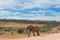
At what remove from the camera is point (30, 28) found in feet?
97.1

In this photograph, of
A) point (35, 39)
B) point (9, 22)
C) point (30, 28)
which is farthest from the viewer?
point (9, 22)

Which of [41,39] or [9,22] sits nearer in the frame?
[41,39]

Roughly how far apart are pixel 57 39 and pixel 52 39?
59cm

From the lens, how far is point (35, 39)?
77.5ft

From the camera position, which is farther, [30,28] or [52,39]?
[30,28]

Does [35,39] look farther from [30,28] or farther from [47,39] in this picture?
[30,28]

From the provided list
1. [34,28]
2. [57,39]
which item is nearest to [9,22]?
[34,28]

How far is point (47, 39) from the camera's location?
23.8m

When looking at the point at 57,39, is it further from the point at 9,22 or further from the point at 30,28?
the point at 9,22

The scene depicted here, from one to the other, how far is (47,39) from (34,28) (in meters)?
6.15

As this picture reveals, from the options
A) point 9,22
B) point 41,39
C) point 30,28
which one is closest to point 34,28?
point 30,28

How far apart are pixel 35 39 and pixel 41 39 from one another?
0.59 meters

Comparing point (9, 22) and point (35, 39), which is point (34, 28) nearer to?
point (35, 39)

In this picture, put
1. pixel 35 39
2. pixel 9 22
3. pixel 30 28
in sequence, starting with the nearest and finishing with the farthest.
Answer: pixel 35 39 → pixel 30 28 → pixel 9 22
